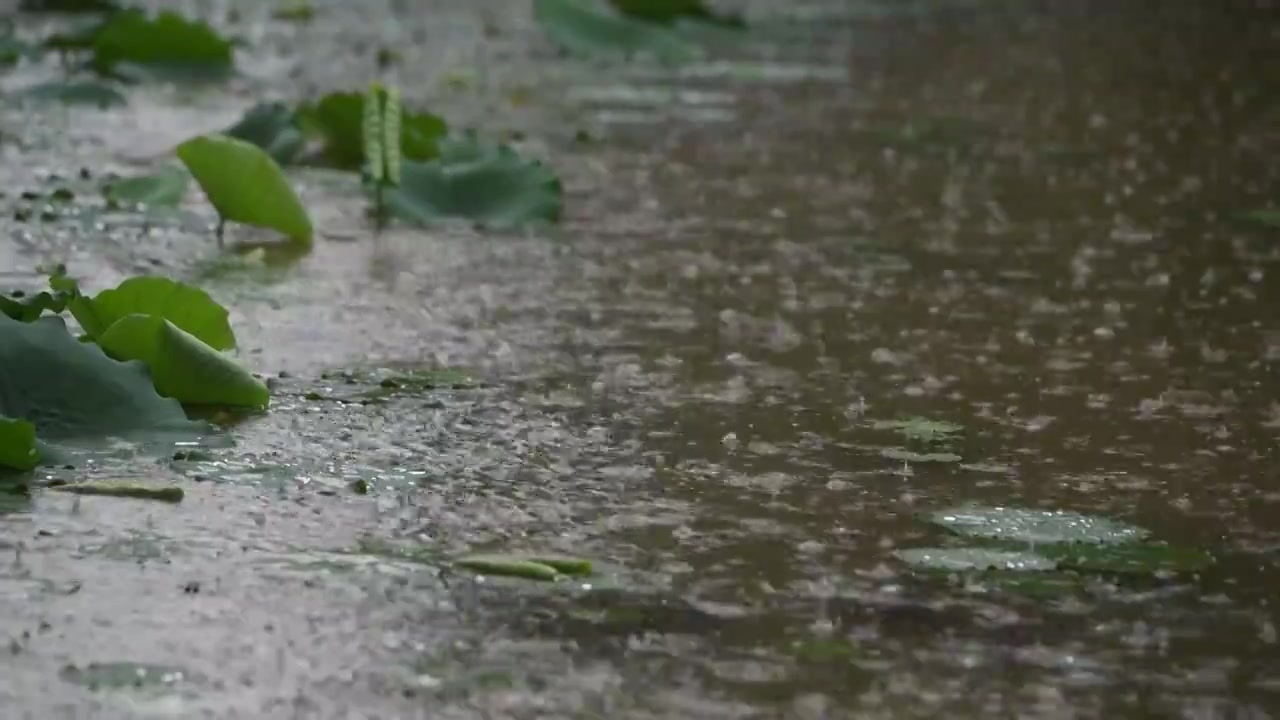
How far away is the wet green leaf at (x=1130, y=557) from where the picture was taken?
64.2 inches

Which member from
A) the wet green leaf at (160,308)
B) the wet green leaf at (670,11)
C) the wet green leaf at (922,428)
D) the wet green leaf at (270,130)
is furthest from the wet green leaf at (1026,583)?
the wet green leaf at (670,11)

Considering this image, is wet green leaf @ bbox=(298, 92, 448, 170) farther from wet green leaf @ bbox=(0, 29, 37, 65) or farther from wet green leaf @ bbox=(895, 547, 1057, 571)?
wet green leaf @ bbox=(895, 547, 1057, 571)

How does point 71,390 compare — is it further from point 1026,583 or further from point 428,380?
point 1026,583

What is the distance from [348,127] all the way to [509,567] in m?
2.02

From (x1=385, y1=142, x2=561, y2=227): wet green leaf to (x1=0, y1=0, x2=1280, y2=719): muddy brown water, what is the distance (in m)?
0.06

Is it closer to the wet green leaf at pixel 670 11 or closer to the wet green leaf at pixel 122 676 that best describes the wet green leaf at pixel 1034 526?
the wet green leaf at pixel 122 676

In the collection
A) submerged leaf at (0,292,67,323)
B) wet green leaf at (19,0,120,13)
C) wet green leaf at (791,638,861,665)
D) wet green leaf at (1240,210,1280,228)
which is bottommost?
wet green leaf at (791,638,861,665)

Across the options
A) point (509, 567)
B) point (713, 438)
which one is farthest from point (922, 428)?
point (509, 567)

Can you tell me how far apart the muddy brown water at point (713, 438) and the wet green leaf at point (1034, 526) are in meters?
0.04

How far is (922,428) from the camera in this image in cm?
203

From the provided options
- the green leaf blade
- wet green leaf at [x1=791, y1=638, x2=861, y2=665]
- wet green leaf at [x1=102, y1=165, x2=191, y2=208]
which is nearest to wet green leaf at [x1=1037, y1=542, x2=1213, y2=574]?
wet green leaf at [x1=791, y1=638, x2=861, y2=665]

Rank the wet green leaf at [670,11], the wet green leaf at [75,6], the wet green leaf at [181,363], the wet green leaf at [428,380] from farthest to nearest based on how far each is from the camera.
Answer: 1. the wet green leaf at [75,6]
2. the wet green leaf at [670,11]
3. the wet green leaf at [428,380]
4. the wet green leaf at [181,363]

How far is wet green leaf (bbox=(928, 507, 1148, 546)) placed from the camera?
1.70 meters

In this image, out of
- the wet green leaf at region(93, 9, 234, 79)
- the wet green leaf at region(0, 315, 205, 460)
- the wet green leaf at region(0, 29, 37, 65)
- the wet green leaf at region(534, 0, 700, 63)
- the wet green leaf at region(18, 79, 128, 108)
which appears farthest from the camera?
the wet green leaf at region(534, 0, 700, 63)
